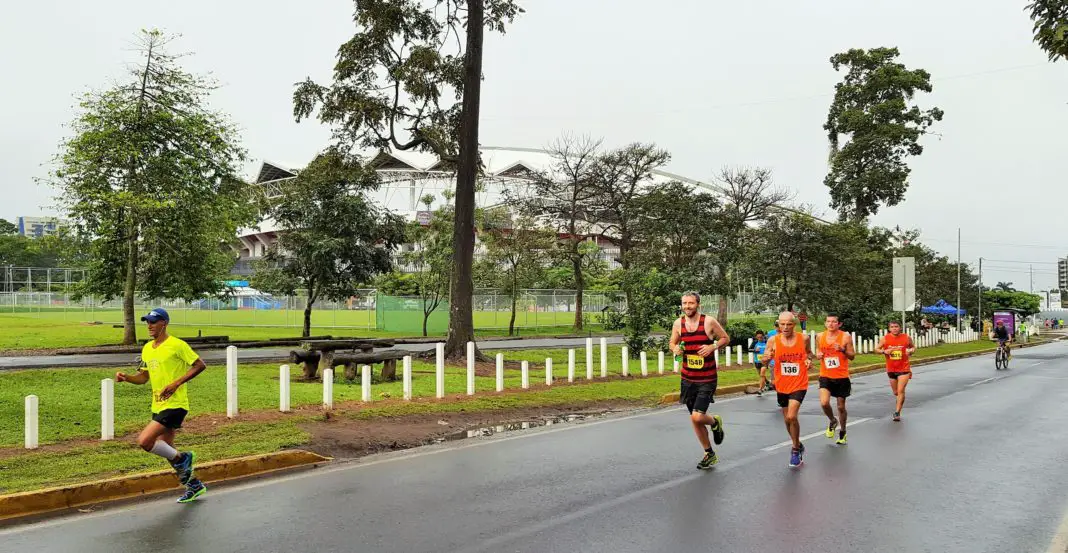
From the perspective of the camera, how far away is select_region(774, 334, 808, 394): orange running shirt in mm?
9062

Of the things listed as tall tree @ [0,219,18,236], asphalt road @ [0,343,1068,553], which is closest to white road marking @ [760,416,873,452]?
asphalt road @ [0,343,1068,553]

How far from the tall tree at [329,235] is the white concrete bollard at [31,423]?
19.5 metres

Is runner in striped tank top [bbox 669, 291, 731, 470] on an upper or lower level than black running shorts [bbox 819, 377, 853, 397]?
upper

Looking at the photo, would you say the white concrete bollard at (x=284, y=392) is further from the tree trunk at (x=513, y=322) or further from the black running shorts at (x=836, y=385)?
the tree trunk at (x=513, y=322)

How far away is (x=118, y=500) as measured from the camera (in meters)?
7.02

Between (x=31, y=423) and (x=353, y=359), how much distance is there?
723 centimetres

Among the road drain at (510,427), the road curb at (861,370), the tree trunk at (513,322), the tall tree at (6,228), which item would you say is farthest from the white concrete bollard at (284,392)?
the tall tree at (6,228)

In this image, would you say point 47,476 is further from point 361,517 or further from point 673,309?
point 673,309

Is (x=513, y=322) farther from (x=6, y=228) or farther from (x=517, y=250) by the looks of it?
(x=6, y=228)

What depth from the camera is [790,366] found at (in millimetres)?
9117

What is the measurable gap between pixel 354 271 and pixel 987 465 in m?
23.8

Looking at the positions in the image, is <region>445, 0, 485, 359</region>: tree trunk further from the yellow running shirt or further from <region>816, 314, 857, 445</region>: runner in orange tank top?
the yellow running shirt

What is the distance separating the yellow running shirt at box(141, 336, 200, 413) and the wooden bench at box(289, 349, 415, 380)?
8.58m

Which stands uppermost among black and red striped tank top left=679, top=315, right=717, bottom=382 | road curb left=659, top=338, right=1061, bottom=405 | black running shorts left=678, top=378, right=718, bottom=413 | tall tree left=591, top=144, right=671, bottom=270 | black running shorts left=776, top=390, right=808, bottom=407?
tall tree left=591, top=144, right=671, bottom=270
